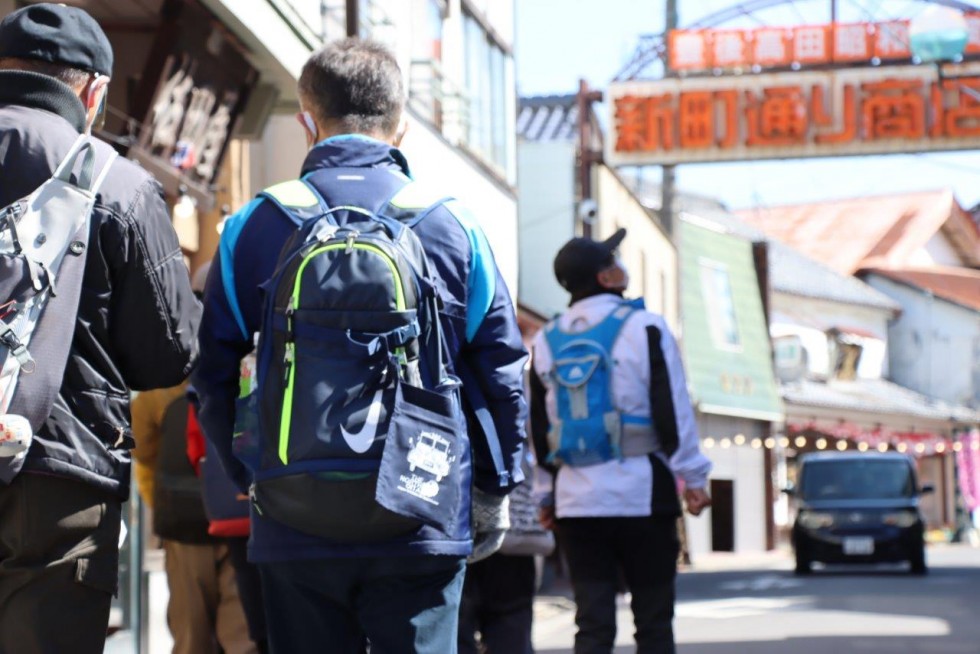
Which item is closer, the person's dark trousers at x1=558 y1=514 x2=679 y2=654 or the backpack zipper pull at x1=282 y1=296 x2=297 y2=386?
the backpack zipper pull at x1=282 y1=296 x2=297 y2=386

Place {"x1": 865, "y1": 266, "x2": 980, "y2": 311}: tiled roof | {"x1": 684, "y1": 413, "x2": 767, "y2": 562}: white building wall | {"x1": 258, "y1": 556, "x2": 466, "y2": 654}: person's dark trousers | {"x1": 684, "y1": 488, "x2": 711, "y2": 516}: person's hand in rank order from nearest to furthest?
{"x1": 258, "y1": 556, "x2": 466, "y2": 654}: person's dark trousers
{"x1": 684, "y1": 488, "x2": 711, "y2": 516}: person's hand
{"x1": 684, "y1": 413, "x2": 767, "y2": 562}: white building wall
{"x1": 865, "y1": 266, "x2": 980, "y2": 311}: tiled roof

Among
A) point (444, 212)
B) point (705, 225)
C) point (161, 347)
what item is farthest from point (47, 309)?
point (705, 225)

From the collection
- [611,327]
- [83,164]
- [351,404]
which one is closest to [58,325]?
[83,164]

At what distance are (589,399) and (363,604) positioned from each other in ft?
10.6

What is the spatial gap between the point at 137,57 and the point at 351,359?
8.32 metres

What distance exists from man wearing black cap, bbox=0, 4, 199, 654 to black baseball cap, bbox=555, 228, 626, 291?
10.6ft

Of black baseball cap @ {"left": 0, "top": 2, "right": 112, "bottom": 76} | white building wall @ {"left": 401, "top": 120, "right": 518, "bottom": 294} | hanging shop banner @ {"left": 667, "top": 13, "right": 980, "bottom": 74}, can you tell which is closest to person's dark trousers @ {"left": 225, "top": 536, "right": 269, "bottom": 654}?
black baseball cap @ {"left": 0, "top": 2, "right": 112, "bottom": 76}

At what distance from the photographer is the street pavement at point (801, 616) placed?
36.8 feet

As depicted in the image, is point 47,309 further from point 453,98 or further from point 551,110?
point 551,110

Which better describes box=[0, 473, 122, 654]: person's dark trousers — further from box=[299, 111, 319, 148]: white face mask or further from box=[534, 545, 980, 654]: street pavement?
box=[534, 545, 980, 654]: street pavement

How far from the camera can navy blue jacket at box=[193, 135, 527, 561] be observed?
3.89 meters

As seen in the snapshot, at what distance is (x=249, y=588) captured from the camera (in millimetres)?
6383

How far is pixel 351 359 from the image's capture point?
3.51 metres

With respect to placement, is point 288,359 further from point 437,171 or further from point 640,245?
point 640,245
